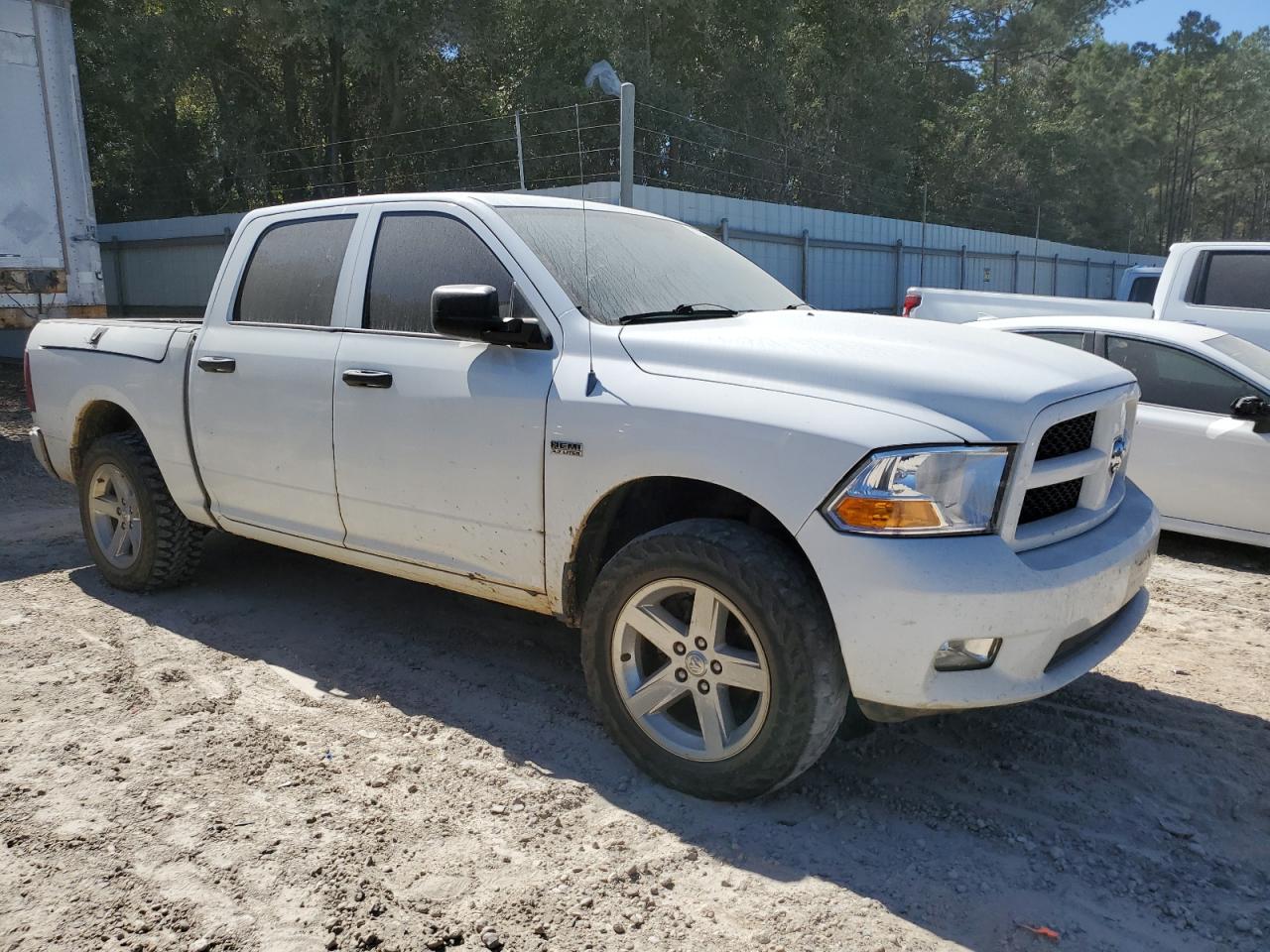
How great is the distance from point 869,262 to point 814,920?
53.2 ft

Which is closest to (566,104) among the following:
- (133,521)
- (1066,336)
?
(1066,336)

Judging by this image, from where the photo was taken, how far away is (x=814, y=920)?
2.70m

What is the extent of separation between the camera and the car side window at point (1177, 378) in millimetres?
6258

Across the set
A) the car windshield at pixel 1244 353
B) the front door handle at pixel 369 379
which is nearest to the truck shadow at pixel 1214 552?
the car windshield at pixel 1244 353

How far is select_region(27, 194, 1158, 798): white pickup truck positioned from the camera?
2.90 meters

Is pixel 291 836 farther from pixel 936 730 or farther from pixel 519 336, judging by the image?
pixel 936 730

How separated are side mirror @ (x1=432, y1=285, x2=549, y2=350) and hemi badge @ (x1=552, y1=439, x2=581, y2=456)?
1.27 feet

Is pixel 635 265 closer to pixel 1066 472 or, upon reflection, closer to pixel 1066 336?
pixel 1066 472

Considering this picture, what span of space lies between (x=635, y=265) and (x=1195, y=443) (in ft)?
13.4

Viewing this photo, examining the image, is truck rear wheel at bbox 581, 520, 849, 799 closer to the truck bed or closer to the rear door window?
the truck bed

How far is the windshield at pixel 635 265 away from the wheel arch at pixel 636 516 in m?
0.65

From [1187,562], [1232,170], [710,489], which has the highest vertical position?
[1232,170]

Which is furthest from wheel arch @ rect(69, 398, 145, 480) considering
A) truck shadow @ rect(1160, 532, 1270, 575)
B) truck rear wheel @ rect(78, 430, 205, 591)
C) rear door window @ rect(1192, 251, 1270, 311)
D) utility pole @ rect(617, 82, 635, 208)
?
rear door window @ rect(1192, 251, 1270, 311)

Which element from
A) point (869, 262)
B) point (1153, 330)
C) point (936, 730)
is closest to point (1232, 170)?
point (869, 262)
